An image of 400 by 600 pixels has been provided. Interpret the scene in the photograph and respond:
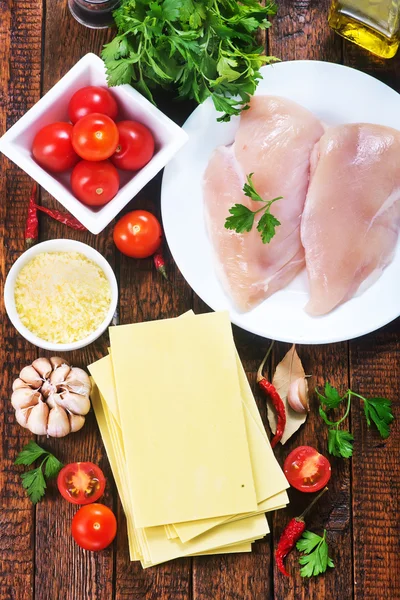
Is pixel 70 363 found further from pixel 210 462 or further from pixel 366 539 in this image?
pixel 366 539

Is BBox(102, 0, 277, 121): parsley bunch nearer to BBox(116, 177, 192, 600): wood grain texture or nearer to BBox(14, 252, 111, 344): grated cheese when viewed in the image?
BBox(116, 177, 192, 600): wood grain texture

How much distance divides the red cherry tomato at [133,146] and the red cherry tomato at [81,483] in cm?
82

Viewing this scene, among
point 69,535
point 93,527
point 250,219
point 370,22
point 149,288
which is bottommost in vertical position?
point 69,535

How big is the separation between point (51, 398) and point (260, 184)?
0.81 meters

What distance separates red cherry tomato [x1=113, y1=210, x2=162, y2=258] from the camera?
1.92 meters

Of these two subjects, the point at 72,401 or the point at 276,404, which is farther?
the point at 276,404

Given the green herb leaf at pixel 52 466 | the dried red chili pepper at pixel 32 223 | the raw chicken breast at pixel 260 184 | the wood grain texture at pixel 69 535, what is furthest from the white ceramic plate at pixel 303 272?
the green herb leaf at pixel 52 466

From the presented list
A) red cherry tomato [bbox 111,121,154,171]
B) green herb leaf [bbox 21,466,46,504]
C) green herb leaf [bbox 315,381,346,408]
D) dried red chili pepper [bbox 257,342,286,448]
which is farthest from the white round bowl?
green herb leaf [bbox 315,381,346,408]

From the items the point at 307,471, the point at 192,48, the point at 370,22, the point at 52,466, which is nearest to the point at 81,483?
the point at 52,466

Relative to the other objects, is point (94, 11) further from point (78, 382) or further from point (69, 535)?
point (69, 535)

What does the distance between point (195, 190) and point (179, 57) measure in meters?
0.35

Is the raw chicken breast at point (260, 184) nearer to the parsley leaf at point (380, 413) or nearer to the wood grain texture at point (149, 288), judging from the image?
the wood grain texture at point (149, 288)

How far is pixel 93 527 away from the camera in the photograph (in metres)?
1.87

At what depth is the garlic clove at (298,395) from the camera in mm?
1944
